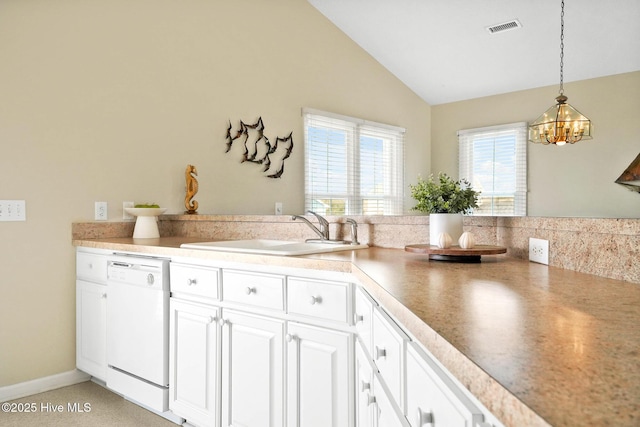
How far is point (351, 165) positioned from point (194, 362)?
3.14 meters

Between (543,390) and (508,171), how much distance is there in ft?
16.6

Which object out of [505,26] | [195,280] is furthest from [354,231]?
[505,26]

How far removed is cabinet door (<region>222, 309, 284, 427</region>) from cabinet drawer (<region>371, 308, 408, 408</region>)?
0.60 meters

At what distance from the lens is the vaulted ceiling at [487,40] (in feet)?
12.5

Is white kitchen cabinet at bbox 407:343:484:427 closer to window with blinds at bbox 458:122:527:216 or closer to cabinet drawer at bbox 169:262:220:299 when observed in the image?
cabinet drawer at bbox 169:262:220:299

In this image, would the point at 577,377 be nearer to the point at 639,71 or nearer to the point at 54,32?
the point at 54,32

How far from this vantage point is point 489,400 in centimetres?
51

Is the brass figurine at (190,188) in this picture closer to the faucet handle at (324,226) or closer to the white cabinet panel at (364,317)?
the faucet handle at (324,226)

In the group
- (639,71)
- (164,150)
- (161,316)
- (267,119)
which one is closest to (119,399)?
(161,316)

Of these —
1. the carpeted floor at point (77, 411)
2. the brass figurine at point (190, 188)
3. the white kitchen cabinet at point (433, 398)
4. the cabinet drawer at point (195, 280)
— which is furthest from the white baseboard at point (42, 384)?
the white kitchen cabinet at point (433, 398)

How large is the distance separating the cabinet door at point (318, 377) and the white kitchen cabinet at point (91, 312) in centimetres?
137

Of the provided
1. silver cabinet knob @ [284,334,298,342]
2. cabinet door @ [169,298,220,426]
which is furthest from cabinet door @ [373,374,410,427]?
cabinet door @ [169,298,220,426]

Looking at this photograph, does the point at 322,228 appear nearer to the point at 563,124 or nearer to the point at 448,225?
the point at 448,225

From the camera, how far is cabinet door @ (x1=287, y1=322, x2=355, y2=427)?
60.0 inches
